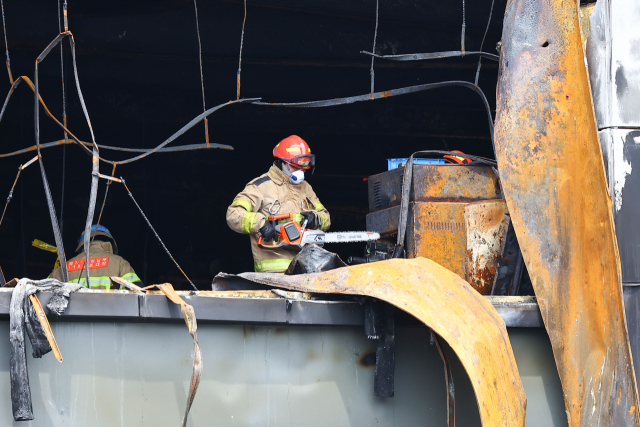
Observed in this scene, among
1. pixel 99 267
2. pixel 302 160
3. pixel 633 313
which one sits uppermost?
pixel 302 160

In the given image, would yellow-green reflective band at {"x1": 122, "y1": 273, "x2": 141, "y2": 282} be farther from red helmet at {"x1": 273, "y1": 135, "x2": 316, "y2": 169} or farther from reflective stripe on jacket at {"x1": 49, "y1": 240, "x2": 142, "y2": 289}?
red helmet at {"x1": 273, "y1": 135, "x2": 316, "y2": 169}

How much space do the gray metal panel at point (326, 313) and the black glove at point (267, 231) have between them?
2.12 metres

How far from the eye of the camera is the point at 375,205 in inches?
178

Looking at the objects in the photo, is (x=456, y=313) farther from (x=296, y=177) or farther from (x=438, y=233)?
(x=296, y=177)

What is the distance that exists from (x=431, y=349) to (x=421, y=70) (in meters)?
4.86

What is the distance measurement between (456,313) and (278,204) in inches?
109

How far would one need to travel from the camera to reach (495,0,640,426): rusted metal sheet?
2908mm


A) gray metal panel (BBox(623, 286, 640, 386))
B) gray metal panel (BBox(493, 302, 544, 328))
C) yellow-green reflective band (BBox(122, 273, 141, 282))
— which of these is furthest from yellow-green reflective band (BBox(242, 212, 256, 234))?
gray metal panel (BBox(623, 286, 640, 386))

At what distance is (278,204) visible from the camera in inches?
208

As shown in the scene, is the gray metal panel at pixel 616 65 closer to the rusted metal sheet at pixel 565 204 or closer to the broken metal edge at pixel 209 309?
the rusted metal sheet at pixel 565 204

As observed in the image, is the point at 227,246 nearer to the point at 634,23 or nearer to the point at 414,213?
the point at 414,213

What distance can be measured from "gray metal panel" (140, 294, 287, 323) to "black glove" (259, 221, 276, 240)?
6.97 feet

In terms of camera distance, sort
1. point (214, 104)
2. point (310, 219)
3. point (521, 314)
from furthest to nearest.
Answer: point (214, 104) < point (310, 219) < point (521, 314)

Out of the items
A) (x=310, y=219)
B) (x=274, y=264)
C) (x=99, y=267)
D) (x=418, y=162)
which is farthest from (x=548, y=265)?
(x=99, y=267)
